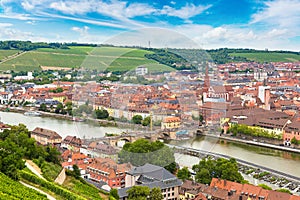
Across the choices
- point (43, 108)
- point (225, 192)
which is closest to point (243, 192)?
point (225, 192)

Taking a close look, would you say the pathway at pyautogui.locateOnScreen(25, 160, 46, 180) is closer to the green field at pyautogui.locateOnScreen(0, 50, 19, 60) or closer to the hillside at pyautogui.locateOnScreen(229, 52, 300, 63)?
the green field at pyautogui.locateOnScreen(0, 50, 19, 60)

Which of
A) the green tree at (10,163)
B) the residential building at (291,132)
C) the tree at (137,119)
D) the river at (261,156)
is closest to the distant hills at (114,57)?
the tree at (137,119)

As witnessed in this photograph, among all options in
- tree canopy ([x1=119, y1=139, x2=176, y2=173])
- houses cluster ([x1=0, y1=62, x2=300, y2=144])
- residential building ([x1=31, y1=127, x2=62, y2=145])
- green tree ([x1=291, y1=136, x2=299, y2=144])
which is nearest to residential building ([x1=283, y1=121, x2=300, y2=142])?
houses cluster ([x1=0, y1=62, x2=300, y2=144])

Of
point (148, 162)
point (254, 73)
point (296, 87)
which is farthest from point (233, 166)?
point (254, 73)

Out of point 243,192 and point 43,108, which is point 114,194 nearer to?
point 243,192

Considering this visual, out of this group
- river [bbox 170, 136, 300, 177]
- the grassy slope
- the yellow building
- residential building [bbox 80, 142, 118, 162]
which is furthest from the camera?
river [bbox 170, 136, 300, 177]

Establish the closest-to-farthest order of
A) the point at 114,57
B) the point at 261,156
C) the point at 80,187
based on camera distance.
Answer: the point at 114,57, the point at 80,187, the point at 261,156

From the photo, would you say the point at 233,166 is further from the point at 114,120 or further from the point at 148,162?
the point at 114,120
